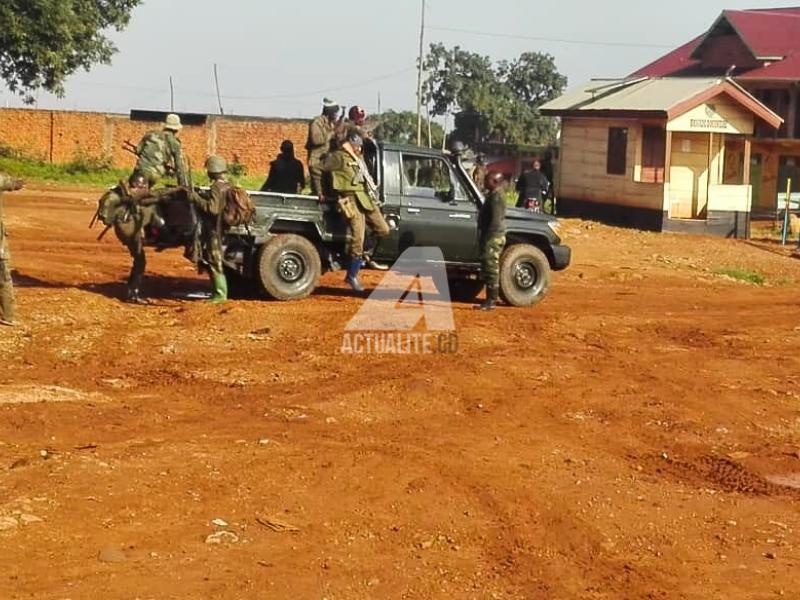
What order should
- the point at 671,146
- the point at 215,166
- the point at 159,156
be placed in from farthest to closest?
the point at 671,146 < the point at 159,156 < the point at 215,166

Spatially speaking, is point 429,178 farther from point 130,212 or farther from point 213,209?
point 130,212

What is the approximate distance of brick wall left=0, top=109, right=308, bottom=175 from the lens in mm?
41562

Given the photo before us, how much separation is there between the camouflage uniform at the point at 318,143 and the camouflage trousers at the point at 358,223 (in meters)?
0.51

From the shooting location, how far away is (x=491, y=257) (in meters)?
13.9

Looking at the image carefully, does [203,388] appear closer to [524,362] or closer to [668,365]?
[524,362]

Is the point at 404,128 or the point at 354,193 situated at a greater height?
the point at 404,128

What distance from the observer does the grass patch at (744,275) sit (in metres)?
20.9

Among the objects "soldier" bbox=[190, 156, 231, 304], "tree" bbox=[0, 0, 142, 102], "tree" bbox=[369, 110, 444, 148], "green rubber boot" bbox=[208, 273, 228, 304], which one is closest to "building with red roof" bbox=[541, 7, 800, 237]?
"tree" bbox=[0, 0, 142, 102]

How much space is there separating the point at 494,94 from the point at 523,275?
156 ft

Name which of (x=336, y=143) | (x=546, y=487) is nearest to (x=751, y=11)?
(x=336, y=143)

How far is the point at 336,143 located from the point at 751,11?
28525mm

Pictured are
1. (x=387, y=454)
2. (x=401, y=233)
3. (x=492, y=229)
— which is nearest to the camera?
(x=387, y=454)

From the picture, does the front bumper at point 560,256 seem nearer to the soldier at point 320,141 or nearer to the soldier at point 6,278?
the soldier at point 320,141

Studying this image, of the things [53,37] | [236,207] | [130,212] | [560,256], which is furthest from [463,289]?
[53,37]
